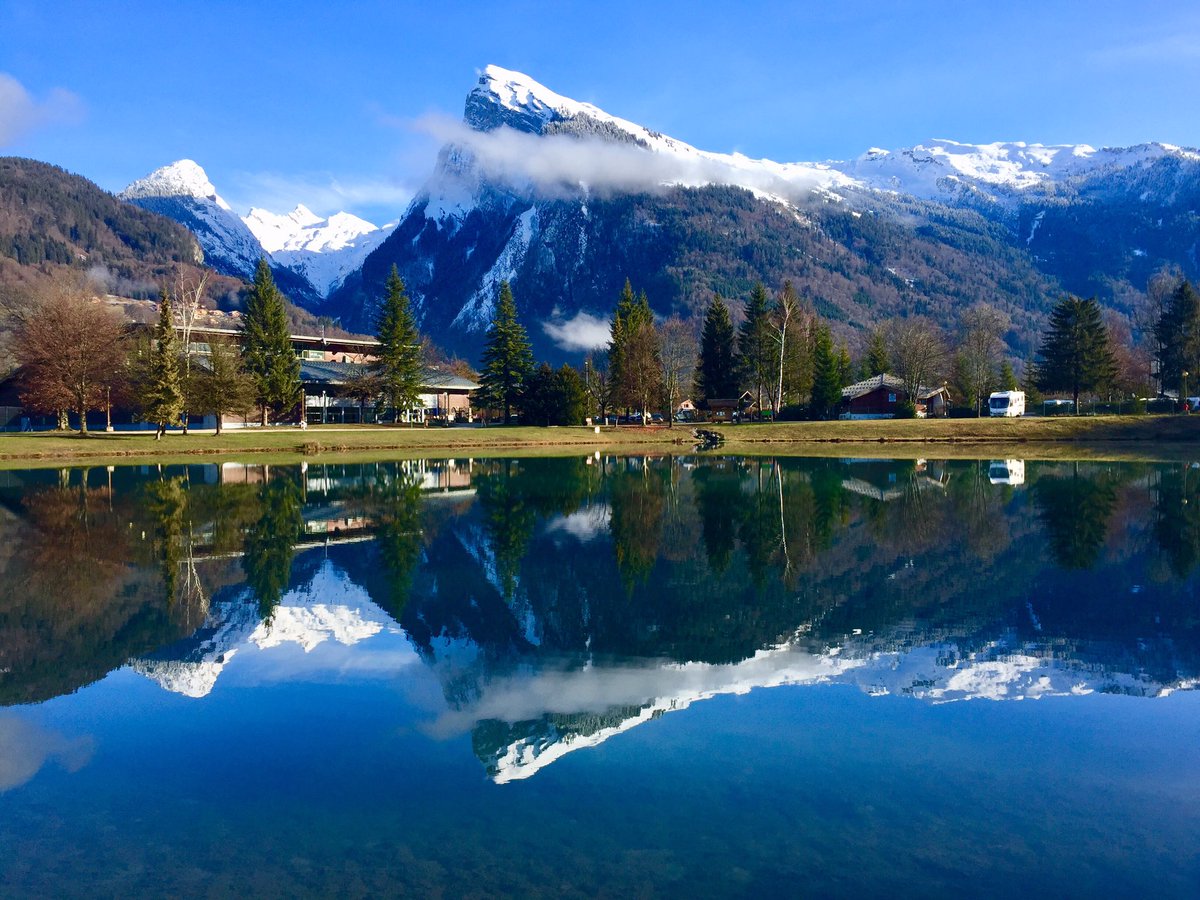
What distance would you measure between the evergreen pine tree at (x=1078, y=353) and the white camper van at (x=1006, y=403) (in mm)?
4333

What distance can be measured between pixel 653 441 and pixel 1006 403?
40207 mm

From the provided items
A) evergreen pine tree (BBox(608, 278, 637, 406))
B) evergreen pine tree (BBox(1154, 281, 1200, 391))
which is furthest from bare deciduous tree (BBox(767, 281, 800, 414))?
evergreen pine tree (BBox(1154, 281, 1200, 391))

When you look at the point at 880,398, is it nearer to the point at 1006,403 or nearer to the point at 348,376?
the point at 1006,403

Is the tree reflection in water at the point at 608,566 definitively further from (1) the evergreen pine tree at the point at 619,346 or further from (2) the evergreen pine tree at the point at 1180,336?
(2) the evergreen pine tree at the point at 1180,336

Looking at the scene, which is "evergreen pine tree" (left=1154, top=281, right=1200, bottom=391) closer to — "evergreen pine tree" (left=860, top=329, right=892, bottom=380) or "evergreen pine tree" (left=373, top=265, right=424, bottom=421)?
"evergreen pine tree" (left=860, top=329, right=892, bottom=380)

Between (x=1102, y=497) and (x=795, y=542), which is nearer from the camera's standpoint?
(x=795, y=542)

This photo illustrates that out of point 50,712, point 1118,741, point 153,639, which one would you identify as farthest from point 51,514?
point 1118,741

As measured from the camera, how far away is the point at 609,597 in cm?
1350

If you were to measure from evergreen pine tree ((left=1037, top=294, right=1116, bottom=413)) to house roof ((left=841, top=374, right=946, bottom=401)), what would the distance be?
1574 centimetres

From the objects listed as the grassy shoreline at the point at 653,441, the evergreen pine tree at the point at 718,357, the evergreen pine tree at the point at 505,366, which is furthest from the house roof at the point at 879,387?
the evergreen pine tree at the point at 505,366

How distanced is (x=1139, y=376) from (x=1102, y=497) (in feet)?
251

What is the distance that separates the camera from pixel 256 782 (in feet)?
22.9

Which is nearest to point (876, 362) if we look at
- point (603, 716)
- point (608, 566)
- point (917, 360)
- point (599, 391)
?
point (917, 360)

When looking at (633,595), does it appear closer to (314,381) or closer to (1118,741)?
(1118,741)
